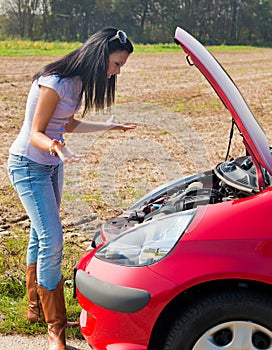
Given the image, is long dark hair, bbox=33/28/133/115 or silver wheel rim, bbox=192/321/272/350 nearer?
silver wheel rim, bbox=192/321/272/350

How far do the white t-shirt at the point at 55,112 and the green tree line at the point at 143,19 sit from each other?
45.7 metres

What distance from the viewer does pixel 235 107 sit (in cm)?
263

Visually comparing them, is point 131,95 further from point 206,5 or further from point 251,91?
point 206,5

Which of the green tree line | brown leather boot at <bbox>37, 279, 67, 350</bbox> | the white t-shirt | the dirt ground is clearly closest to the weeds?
brown leather boot at <bbox>37, 279, 67, 350</bbox>

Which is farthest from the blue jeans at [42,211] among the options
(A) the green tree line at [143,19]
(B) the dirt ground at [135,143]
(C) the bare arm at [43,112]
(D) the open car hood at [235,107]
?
(A) the green tree line at [143,19]

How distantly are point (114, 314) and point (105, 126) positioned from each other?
4.94 feet

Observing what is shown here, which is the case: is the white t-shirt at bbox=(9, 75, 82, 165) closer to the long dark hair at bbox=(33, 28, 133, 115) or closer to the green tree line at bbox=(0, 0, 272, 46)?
the long dark hair at bbox=(33, 28, 133, 115)

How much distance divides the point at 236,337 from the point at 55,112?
149 centimetres

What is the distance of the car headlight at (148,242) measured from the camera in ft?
8.07

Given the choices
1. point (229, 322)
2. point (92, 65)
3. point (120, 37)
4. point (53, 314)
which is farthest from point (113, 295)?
point (120, 37)

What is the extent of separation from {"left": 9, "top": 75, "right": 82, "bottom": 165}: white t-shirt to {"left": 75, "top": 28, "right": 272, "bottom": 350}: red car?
27.4 inches

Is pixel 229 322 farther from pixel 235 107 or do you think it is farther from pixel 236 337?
pixel 235 107

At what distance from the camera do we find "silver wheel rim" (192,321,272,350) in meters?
2.38

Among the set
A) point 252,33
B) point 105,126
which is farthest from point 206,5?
point 105,126
